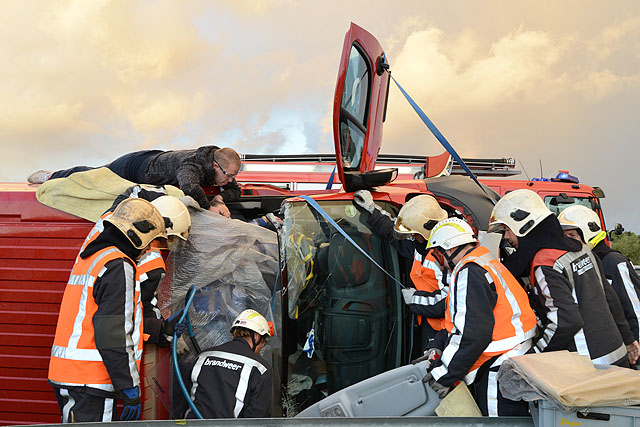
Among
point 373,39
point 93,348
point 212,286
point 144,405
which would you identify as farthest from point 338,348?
point 373,39

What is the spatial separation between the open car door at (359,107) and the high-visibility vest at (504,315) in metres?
1.20

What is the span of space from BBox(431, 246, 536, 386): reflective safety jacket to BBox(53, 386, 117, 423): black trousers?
177 centimetres

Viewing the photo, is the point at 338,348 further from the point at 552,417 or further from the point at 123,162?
the point at 123,162

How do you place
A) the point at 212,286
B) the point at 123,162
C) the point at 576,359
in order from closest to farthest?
the point at 576,359 < the point at 212,286 < the point at 123,162

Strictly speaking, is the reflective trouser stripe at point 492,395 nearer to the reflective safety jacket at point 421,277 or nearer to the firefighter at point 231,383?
the reflective safety jacket at point 421,277

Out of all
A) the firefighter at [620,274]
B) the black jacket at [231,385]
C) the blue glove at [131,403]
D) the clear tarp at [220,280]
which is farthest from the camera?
the firefighter at [620,274]

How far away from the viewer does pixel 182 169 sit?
13.3 ft

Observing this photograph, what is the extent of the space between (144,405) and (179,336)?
17.0 inches

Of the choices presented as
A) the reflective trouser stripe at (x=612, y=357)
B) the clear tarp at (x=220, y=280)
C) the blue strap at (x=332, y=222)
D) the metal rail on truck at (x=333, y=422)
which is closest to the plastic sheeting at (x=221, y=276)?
the clear tarp at (x=220, y=280)

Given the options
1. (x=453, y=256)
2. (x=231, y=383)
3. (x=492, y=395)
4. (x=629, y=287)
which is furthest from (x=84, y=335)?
(x=629, y=287)

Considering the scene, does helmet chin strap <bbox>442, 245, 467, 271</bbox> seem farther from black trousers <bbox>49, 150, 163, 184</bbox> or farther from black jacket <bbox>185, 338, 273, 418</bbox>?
black trousers <bbox>49, 150, 163, 184</bbox>

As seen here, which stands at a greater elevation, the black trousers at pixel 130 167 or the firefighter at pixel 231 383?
the black trousers at pixel 130 167

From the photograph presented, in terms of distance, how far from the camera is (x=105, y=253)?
9.48ft

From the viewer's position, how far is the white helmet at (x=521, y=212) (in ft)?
10.2
